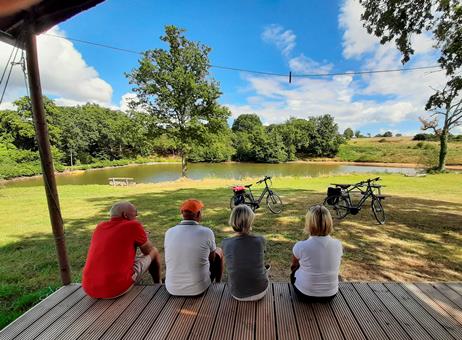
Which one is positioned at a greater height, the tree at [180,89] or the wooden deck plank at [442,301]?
the tree at [180,89]

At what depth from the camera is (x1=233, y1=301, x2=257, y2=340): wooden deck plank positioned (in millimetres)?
1970

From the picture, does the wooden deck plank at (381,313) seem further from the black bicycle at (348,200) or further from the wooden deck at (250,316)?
the black bicycle at (348,200)

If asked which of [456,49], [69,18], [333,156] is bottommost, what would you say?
[333,156]

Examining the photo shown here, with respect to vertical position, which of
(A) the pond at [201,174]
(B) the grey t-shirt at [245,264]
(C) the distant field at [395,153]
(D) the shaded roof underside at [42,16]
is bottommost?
(A) the pond at [201,174]

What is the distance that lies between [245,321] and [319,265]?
0.83 metres

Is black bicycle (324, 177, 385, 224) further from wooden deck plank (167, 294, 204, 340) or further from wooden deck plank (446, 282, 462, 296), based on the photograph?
wooden deck plank (167, 294, 204, 340)

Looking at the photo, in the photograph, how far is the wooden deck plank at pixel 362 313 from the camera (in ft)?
6.56

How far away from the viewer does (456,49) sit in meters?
5.22

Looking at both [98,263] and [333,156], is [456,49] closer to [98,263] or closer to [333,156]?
[98,263]

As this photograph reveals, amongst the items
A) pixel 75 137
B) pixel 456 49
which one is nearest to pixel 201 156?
pixel 75 137

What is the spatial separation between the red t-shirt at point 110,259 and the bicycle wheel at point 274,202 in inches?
215

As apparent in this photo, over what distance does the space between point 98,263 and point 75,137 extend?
1830 inches

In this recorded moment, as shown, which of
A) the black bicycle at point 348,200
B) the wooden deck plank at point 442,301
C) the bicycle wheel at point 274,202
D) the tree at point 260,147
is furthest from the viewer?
the tree at point 260,147

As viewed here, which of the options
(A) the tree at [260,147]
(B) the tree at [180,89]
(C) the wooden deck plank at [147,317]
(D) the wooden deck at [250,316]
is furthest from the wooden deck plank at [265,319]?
(A) the tree at [260,147]
